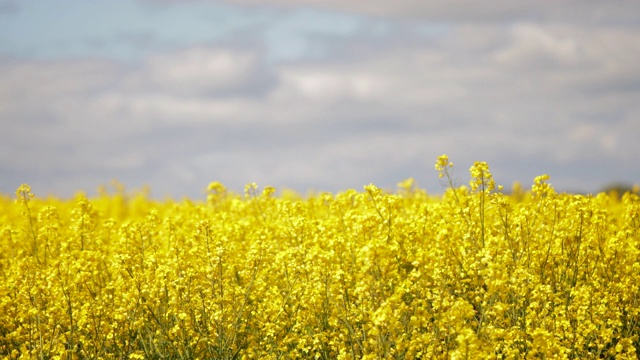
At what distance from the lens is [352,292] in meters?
7.52

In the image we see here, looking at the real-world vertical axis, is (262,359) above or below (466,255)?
below

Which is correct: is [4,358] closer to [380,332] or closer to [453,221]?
[380,332]

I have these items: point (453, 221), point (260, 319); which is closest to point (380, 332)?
point (260, 319)

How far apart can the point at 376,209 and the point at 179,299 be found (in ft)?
6.43

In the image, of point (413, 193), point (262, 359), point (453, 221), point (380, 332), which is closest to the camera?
point (380, 332)

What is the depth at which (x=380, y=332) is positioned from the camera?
5488mm

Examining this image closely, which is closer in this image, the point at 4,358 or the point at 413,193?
the point at 4,358

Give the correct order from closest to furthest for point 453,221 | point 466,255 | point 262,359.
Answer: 1. point 262,359
2. point 466,255
3. point 453,221

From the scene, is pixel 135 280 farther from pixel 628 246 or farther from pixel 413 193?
pixel 413 193

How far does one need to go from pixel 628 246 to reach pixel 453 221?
199 cm

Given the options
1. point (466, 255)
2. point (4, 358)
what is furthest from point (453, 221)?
point (4, 358)

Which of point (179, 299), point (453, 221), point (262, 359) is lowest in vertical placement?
point (262, 359)

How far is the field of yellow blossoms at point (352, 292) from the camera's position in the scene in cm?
609

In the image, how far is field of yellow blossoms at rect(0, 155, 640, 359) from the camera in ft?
20.0
